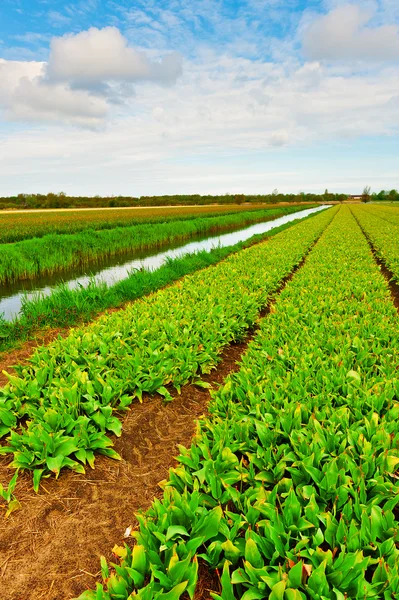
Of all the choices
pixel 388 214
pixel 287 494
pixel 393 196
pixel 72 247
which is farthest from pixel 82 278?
pixel 393 196

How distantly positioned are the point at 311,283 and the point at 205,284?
2.60 metres

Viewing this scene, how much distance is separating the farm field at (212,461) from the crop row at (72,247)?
10.3 m

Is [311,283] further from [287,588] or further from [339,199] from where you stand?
[339,199]

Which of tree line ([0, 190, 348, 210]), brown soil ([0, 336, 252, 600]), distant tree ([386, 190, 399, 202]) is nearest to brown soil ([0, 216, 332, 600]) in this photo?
brown soil ([0, 336, 252, 600])

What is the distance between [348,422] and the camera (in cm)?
311

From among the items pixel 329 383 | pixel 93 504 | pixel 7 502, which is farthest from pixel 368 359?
pixel 7 502

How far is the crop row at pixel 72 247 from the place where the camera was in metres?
14.4

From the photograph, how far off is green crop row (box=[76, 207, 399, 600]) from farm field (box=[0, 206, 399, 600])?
0.01 metres

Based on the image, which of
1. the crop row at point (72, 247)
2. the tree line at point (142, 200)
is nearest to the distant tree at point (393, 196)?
the tree line at point (142, 200)

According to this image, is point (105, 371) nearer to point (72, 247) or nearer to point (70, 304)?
point (70, 304)

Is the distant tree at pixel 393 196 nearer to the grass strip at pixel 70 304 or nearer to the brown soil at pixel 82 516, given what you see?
the grass strip at pixel 70 304

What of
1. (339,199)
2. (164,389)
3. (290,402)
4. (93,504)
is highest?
(339,199)

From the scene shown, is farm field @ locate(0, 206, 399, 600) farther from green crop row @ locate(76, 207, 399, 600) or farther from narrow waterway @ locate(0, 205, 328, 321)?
narrow waterway @ locate(0, 205, 328, 321)

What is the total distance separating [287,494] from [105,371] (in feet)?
9.59
